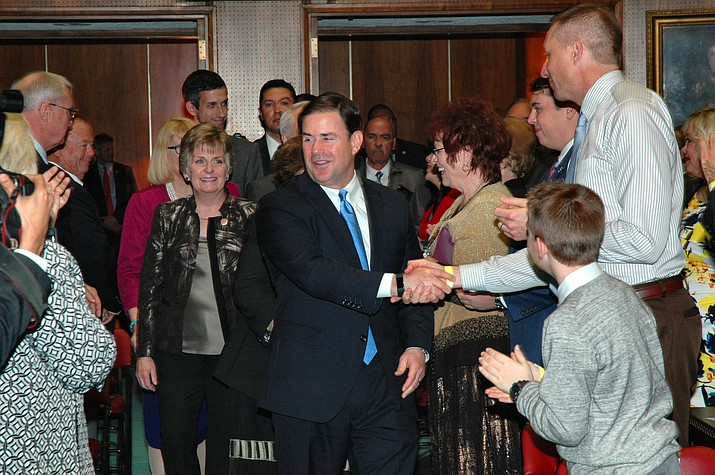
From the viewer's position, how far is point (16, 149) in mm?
2684

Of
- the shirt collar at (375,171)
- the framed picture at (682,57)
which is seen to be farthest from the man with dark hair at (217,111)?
the framed picture at (682,57)

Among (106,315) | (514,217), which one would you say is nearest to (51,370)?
(514,217)

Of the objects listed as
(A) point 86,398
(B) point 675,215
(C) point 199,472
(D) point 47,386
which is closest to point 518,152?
(B) point 675,215

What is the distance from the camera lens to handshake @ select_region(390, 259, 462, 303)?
3281 millimetres

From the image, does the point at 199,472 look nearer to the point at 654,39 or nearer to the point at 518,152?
the point at 518,152

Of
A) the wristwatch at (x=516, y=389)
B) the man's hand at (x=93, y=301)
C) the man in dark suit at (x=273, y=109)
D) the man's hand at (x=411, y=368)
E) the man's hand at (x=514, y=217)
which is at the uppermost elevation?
the man in dark suit at (x=273, y=109)

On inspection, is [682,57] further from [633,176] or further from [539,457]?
[539,457]

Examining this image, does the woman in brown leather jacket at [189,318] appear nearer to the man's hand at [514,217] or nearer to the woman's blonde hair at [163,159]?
the woman's blonde hair at [163,159]

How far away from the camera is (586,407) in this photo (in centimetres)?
244

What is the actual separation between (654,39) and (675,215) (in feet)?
16.1

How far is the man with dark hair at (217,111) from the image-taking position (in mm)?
5887

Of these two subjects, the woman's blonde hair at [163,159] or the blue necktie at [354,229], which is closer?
the blue necktie at [354,229]

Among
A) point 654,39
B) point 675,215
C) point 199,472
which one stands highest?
point 654,39

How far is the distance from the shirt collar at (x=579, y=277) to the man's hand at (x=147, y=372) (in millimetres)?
2380
